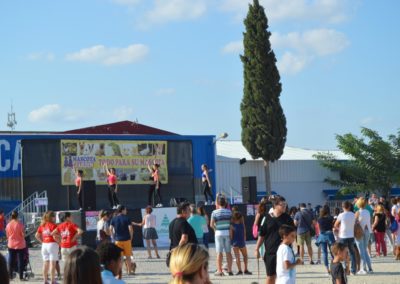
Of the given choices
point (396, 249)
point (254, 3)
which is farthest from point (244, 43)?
point (396, 249)

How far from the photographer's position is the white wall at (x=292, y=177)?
46.3 m

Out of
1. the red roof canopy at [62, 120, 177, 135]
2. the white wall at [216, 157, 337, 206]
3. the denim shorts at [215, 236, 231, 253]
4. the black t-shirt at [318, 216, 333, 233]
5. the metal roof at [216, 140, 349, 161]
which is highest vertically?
the red roof canopy at [62, 120, 177, 135]

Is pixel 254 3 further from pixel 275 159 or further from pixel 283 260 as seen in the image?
pixel 283 260

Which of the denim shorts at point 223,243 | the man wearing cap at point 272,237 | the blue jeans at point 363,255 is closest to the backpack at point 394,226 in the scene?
the blue jeans at point 363,255

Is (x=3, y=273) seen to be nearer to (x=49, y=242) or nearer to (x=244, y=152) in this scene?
(x=49, y=242)

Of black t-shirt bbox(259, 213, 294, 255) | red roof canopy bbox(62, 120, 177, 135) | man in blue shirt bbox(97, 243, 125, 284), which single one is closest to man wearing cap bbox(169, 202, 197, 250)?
black t-shirt bbox(259, 213, 294, 255)

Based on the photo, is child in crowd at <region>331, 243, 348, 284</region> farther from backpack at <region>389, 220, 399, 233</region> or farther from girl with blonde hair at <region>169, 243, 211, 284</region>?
backpack at <region>389, 220, 399, 233</region>

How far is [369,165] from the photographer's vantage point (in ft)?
161

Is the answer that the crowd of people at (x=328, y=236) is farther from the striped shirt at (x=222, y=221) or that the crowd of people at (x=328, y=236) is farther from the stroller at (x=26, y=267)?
the stroller at (x=26, y=267)

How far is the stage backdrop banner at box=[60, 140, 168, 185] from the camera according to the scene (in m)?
34.4

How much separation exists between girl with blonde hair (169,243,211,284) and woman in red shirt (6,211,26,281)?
1377 centimetres

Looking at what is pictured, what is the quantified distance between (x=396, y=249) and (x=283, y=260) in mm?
11813

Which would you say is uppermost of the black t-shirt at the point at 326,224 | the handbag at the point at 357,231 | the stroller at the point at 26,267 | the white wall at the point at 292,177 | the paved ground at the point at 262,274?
the white wall at the point at 292,177

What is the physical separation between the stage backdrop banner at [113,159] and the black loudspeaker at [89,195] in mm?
5875
